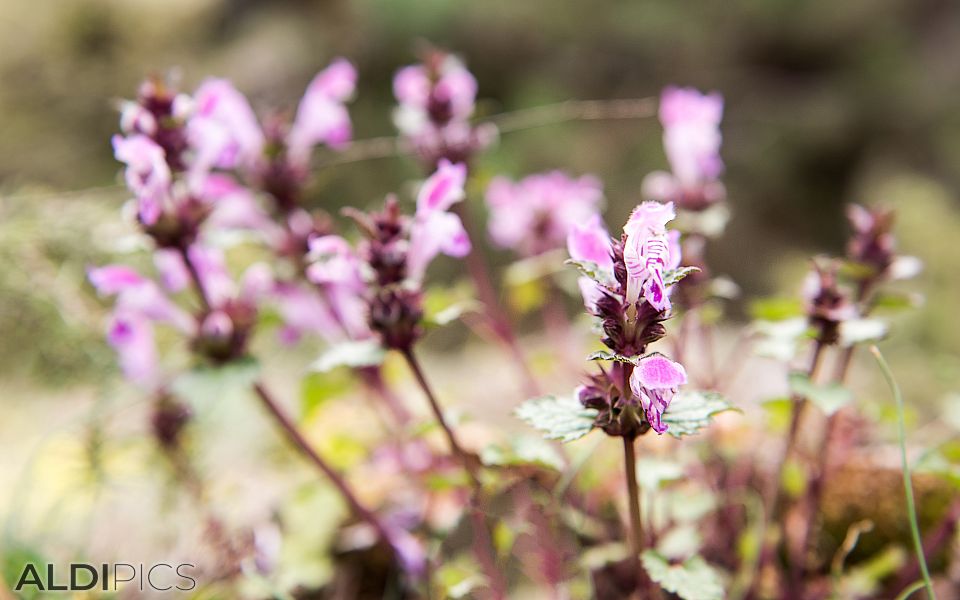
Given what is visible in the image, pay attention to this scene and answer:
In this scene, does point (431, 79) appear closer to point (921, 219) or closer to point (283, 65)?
point (921, 219)

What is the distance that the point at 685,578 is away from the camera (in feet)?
1.57

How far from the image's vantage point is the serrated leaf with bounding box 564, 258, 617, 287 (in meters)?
0.41

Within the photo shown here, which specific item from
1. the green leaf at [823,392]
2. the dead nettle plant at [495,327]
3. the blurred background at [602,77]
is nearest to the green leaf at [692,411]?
the dead nettle plant at [495,327]

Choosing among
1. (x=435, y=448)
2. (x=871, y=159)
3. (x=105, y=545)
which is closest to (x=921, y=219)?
(x=435, y=448)

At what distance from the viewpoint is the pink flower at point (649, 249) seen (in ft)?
1.29

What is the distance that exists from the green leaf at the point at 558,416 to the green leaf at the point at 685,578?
0.11 metres

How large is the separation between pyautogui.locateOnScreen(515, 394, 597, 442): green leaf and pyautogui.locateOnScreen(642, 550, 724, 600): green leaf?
11 cm

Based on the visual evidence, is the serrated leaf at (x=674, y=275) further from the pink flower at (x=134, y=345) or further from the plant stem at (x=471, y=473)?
the pink flower at (x=134, y=345)

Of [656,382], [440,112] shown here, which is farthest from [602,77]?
[656,382]

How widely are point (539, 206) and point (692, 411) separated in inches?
20.8

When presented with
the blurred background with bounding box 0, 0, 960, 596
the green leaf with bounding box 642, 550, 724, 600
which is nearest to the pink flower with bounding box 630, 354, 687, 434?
the green leaf with bounding box 642, 550, 724, 600

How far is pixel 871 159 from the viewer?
319 cm

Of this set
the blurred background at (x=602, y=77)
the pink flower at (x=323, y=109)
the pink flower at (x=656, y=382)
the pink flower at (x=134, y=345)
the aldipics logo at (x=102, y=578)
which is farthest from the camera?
the blurred background at (x=602, y=77)

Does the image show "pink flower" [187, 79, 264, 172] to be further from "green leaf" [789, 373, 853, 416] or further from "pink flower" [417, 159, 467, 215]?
"green leaf" [789, 373, 853, 416]
